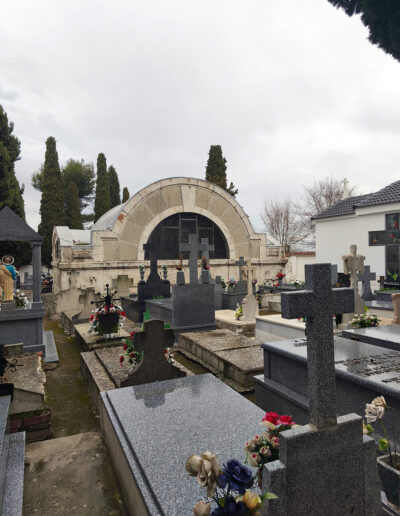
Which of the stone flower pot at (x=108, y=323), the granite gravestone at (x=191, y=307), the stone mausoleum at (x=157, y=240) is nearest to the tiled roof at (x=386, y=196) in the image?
the stone mausoleum at (x=157, y=240)

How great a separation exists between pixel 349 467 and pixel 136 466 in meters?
1.52

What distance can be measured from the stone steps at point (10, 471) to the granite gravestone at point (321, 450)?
197cm

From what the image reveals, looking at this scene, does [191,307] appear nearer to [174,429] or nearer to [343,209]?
[174,429]

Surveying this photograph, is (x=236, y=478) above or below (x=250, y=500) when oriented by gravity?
above

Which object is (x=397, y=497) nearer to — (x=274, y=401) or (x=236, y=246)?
(x=274, y=401)

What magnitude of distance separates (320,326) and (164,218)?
16.2 metres

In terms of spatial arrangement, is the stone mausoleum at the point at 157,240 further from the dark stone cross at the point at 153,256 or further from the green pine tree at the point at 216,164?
the green pine tree at the point at 216,164

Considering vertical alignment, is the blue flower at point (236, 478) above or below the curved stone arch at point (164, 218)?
below

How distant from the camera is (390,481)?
2254 mm

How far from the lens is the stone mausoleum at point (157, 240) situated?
50.4 feet

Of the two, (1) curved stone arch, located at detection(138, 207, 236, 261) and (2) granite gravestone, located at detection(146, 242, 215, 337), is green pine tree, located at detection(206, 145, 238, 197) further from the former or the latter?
(2) granite gravestone, located at detection(146, 242, 215, 337)

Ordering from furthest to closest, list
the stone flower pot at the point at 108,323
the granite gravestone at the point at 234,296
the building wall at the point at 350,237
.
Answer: the building wall at the point at 350,237 < the granite gravestone at the point at 234,296 < the stone flower pot at the point at 108,323

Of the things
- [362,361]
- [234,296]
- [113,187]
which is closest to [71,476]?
[362,361]

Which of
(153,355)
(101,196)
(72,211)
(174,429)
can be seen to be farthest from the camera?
(101,196)
